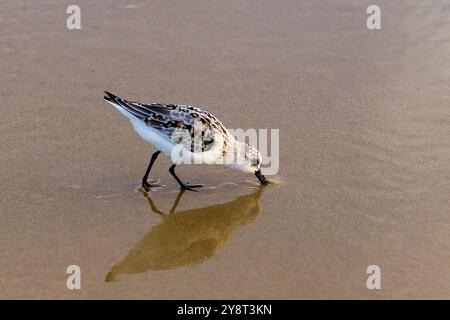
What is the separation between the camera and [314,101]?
8.62 metres

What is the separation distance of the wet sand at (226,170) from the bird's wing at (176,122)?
50 cm

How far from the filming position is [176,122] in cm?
721

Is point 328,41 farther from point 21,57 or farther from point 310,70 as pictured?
point 21,57

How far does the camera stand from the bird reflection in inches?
246

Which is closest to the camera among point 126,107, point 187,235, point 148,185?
point 187,235

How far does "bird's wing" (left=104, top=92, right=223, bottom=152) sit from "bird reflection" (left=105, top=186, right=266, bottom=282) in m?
0.50

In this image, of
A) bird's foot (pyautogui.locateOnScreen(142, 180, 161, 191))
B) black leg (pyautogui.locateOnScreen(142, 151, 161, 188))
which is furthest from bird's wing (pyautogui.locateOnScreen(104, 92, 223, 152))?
bird's foot (pyautogui.locateOnScreen(142, 180, 161, 191))

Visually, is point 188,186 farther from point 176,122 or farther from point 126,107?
point 126,107

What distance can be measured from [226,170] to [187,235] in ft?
4.03

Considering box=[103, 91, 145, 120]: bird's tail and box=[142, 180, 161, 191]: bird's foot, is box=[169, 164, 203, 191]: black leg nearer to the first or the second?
box=[142, 180, 161, 191]: bird's foot

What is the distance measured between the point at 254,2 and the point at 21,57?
2.99m

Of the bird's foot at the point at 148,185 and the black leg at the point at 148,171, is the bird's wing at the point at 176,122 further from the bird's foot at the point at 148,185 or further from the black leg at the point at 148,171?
the bird's foot at the point at 148,185

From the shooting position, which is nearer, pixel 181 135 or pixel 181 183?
pixel 181 135

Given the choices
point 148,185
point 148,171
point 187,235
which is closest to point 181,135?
point 148,171
